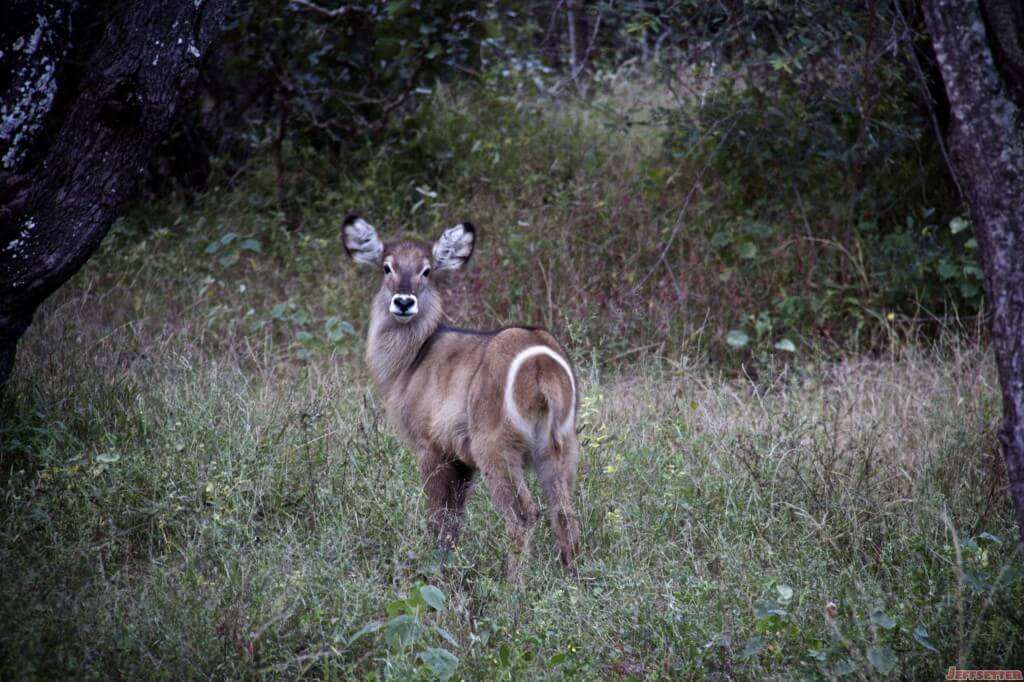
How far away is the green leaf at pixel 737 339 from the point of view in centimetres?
695

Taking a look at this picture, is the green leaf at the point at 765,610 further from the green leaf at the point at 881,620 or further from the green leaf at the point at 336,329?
the green leaf at the point at 336,329

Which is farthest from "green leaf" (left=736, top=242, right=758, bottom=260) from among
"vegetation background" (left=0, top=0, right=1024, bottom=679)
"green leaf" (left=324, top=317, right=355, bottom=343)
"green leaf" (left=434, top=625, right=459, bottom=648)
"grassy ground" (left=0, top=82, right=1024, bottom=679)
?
"green leaf" (left=434, top=625, right=459, bottom=648)

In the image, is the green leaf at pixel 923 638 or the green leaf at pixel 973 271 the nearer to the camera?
the green leaf at pixel 923 638

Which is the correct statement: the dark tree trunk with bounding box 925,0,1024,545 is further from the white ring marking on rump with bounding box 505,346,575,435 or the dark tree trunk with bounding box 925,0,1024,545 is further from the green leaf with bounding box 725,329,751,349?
the green leaf with bounding box 725,329,751,349

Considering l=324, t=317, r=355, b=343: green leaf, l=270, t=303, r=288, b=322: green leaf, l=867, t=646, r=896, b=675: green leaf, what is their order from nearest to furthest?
l=867, t=646, r=896, b=675: green leaf, l=324, t=317, r=355, b=343: green leaf, l=270, t=303, r=288, b=322: green leaf

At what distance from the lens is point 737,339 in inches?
275

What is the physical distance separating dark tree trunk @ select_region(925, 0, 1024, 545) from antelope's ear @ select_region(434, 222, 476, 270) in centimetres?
263

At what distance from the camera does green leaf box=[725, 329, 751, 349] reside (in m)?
6.95

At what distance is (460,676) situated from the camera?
3447mm

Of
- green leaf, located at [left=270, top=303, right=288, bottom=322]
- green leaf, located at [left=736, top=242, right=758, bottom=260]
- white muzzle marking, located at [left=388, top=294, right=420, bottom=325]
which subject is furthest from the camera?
green leaf, located at [left=736, top=242, right=758, bottom=260]

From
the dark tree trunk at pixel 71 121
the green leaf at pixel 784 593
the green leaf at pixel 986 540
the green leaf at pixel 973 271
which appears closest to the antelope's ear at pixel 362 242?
the dark tree trunk at pixel 71 121

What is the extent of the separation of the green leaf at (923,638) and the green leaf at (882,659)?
10 cm

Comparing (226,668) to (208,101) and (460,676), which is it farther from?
(208,101)

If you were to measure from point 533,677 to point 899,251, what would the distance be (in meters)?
5.03
